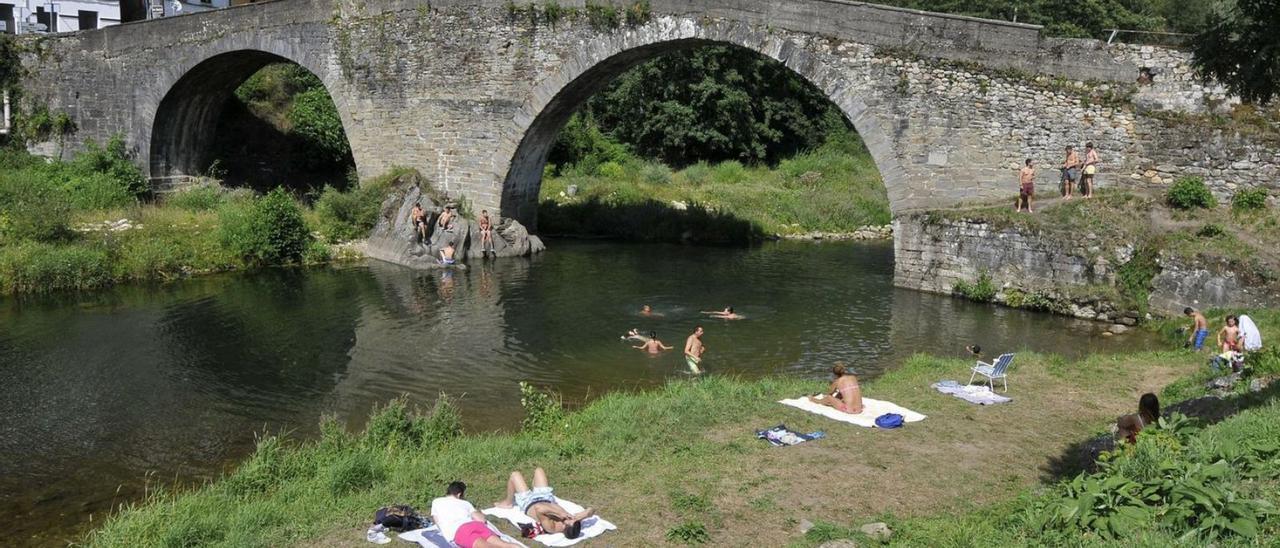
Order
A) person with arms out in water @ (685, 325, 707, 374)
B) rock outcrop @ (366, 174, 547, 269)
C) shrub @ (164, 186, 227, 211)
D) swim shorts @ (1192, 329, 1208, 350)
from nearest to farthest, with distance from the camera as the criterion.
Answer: person with arms out in water @ (685, 325, 707, 374)
swim shorts @ (1192, 329, 1208, 350)
rock outcrop @ (366, 174, 547, 269)
shrub @ (164, 186, 227, 211)

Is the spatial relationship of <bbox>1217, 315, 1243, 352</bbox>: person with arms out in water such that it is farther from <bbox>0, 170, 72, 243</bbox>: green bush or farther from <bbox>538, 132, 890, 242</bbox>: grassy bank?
<bbox>0, 170, 72, 243</bbox>: green bush

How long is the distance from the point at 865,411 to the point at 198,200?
21306 millimetres

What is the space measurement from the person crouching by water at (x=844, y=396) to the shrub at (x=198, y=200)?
19.8m

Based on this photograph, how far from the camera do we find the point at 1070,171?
57.8ft

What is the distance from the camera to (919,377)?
12094mm

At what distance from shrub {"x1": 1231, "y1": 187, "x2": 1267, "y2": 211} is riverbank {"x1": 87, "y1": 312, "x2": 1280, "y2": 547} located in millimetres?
6635

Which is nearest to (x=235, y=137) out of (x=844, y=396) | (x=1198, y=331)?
(x=844, y=396)

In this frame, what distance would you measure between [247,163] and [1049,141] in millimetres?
23898

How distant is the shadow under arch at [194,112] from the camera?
2686 cm

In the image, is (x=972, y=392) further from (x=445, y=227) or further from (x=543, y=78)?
(x=445, y=227)

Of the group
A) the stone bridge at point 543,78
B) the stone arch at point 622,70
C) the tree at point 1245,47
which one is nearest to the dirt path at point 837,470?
the tree at point 1245,47

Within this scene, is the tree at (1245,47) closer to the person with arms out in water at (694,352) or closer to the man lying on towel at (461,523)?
the person with arms out in water at (694,352)

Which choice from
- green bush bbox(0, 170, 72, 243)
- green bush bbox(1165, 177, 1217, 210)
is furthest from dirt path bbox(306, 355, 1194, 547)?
green bush bbox(0, 170, 72, 243)

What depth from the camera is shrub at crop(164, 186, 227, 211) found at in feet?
84.0
